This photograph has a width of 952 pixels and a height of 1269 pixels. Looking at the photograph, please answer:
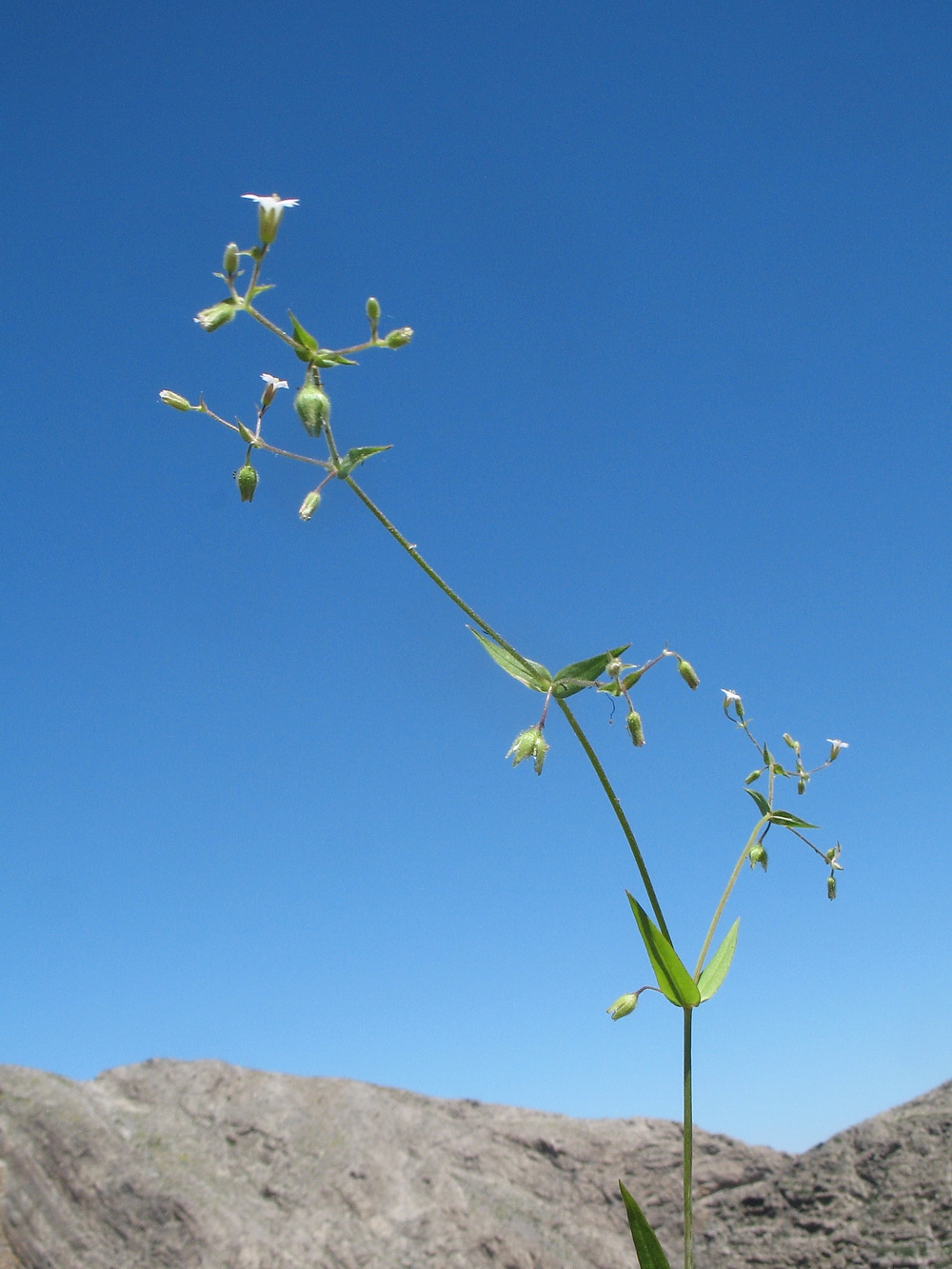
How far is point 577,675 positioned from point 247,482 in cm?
98

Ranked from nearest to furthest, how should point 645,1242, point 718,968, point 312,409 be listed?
point 312,409
point 645,1242
point 718,968

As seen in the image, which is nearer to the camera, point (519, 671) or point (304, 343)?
point (304, 343)

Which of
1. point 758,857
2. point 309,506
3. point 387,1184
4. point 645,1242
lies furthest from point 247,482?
point 387,1184

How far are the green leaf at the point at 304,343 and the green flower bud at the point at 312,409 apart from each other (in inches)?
2.9

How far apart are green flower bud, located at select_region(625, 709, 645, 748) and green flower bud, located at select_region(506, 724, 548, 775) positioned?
0.75 ft

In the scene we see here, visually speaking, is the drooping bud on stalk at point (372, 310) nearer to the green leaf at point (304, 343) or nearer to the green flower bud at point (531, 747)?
the green leaf at point (304, 343)

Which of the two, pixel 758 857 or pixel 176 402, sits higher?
pixel 176 402

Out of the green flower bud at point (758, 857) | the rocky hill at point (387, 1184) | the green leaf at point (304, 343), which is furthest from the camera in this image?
the rocky hill at point (387, 1184)

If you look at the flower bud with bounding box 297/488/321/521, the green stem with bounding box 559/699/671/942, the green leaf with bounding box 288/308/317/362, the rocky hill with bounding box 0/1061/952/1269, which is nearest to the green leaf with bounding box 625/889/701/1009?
the green stem with bounding box 559/699/671/942

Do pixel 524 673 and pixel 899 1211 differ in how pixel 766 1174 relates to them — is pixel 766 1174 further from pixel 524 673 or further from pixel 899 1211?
pixel 524 673

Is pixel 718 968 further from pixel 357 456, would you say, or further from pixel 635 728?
pixel 357 456

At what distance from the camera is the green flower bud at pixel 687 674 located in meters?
2.49

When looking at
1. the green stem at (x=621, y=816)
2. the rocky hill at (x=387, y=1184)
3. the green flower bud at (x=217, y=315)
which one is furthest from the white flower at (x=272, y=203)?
the rocky hill at (x=387, y=1184)

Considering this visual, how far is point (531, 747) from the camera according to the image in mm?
2396
